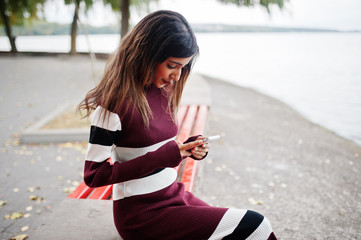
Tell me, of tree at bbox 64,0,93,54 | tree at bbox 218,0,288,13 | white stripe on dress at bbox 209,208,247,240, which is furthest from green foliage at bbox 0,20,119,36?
white stripe on dress at bbox 209,208,247,240

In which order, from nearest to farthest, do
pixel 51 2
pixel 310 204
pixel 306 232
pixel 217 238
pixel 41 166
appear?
pixel 217 238 < pixel 306 232 < pixel 310 204 < pixel 41 166 < pixel 51 2

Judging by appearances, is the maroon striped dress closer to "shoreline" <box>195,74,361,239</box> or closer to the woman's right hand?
the woman's right hand

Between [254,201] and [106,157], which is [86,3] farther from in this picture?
[106,157]

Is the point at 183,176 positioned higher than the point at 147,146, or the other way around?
the point at 147,146

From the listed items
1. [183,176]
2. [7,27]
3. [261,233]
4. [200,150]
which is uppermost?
[200,150]

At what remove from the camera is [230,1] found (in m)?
9.83

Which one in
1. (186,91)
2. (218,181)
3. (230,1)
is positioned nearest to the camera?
Result: (218,181)

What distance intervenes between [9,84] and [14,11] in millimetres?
10153

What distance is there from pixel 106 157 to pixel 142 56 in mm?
588

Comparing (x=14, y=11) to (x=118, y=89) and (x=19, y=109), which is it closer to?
(x=19, y=109)

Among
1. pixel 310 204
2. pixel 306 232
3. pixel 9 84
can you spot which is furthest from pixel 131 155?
pixel 9 84

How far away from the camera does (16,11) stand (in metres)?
17.5

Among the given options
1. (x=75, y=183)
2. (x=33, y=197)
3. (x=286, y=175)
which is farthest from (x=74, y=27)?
(x=286, y=175)

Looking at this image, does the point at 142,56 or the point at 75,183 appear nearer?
the point at 142,56
